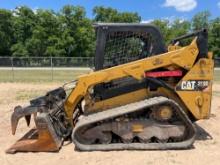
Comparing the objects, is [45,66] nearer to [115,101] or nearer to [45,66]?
[45,66]

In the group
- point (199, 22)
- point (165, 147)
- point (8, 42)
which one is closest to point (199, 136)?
point (165, 147)

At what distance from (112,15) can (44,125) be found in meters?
60.9

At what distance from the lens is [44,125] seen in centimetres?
747

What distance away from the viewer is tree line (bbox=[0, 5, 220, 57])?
5216 centimetres

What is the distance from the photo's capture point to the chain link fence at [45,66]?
31438mm

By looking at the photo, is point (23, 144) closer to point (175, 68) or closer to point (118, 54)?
point (118, 54)

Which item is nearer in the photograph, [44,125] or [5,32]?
[44,125]

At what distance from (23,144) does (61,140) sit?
2.31 feet

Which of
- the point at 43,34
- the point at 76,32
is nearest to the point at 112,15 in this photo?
the point at 76,32

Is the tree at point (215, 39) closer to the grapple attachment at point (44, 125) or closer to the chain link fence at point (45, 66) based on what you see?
the chain link fence at point (45, 66)

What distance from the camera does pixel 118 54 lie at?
27.0ft

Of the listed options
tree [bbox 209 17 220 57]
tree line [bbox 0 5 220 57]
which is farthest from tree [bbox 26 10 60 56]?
tree [bbox 209 17 220 57]

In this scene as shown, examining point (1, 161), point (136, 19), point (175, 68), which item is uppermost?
point (136, 19)

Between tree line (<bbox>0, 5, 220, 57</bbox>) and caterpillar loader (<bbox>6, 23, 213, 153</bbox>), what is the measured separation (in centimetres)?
4252
